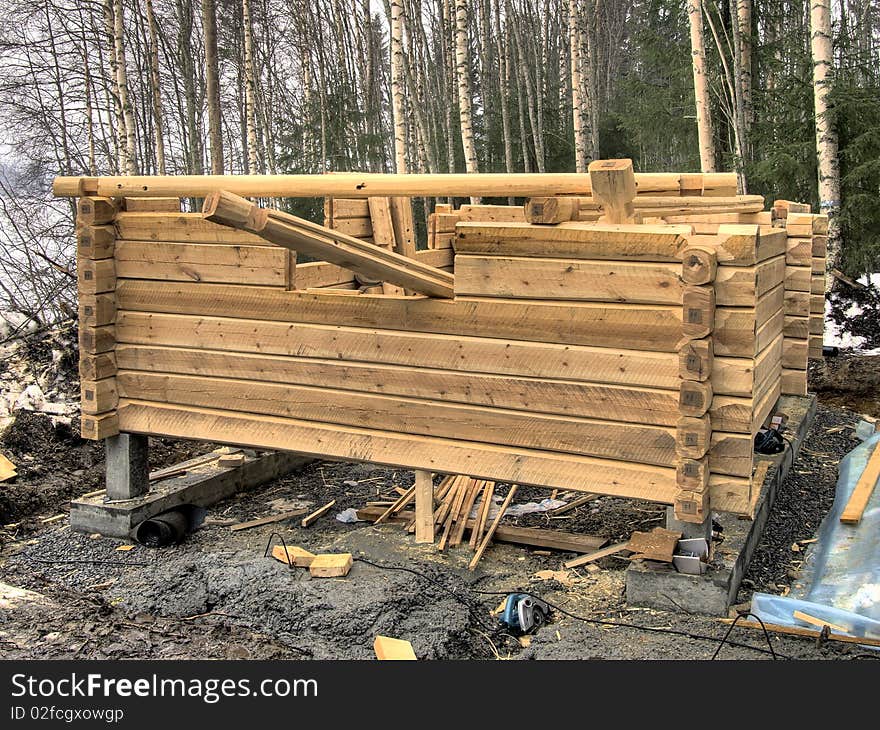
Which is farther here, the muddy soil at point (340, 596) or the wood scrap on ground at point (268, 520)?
the wood scrap on ground at point (268, 520)

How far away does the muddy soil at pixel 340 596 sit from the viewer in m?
4.32

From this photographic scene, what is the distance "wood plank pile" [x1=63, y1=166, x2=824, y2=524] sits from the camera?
440 cm

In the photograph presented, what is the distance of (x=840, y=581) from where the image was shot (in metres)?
4.91

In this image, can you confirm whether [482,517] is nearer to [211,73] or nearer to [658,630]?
[658,630]

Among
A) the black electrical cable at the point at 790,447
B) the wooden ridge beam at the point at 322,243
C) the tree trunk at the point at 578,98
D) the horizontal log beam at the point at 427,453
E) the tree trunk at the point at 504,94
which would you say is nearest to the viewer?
the wooden ridge beam at the point at 322,243

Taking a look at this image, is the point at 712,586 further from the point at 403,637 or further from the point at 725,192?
the point at 725,192

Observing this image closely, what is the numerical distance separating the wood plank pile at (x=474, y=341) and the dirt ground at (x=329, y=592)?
614mm

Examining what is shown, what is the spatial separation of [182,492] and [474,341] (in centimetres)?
271

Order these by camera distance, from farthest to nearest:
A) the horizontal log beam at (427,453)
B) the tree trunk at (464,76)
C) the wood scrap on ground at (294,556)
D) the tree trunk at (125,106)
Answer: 1. the tree trunk at (464,76)
2. the tree trunk at (125,106)
3. the wood scrap on ground at (294,556)
4. the horizontal log beam at (427,453)

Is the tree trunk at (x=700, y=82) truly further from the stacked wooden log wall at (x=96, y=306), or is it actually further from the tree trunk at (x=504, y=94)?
the stacked wooden log wall at (x=96, y=306)

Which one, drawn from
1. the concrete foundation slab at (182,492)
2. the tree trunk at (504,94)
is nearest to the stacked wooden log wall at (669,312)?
the concrete foundation slab at (182,492)

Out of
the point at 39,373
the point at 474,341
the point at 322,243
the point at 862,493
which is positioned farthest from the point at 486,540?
the point at 39,373

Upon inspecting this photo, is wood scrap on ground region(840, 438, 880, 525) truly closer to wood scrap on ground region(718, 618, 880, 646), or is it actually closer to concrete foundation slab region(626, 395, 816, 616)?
concrete foundation slab region(626, 395, 816, 616)

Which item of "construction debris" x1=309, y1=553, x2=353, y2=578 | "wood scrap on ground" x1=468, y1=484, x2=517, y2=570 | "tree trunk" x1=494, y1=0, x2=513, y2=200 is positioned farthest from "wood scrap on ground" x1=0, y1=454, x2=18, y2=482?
"tree trunk" x1=494, y1=0, x2=513, y2=200
